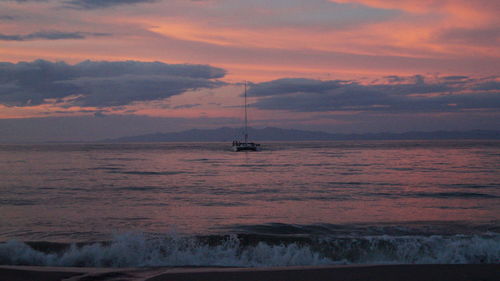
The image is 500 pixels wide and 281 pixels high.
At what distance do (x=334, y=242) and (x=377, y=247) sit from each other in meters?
1.18

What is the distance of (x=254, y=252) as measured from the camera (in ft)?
36.1

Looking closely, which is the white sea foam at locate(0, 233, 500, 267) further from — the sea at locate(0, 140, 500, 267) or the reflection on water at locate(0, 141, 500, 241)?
the reflection on water at locate(0, 141, 500, 241)

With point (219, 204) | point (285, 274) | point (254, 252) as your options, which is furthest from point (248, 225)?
point (285, 274)

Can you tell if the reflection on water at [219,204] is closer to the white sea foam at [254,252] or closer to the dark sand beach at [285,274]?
the white sea foam at [254,252]

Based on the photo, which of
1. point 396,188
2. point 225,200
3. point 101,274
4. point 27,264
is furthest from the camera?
point 396,188

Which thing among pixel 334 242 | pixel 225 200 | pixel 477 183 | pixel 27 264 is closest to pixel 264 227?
pixel 334 242

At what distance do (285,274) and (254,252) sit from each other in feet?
9.91

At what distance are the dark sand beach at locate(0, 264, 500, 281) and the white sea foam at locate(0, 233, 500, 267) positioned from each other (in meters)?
1.62

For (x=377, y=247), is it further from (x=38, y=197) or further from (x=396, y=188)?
(x=38, y=197)

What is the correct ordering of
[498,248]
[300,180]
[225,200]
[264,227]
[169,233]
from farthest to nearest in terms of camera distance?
1. [300,180]
2. [225,200]
3. [264,227]
4. [169,233]
5. [498,248]

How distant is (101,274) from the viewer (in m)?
8.00

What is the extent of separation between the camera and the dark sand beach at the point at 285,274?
25.3ft

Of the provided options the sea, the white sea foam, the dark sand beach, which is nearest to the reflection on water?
the sea

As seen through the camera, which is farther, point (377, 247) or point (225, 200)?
point (225, 200)
